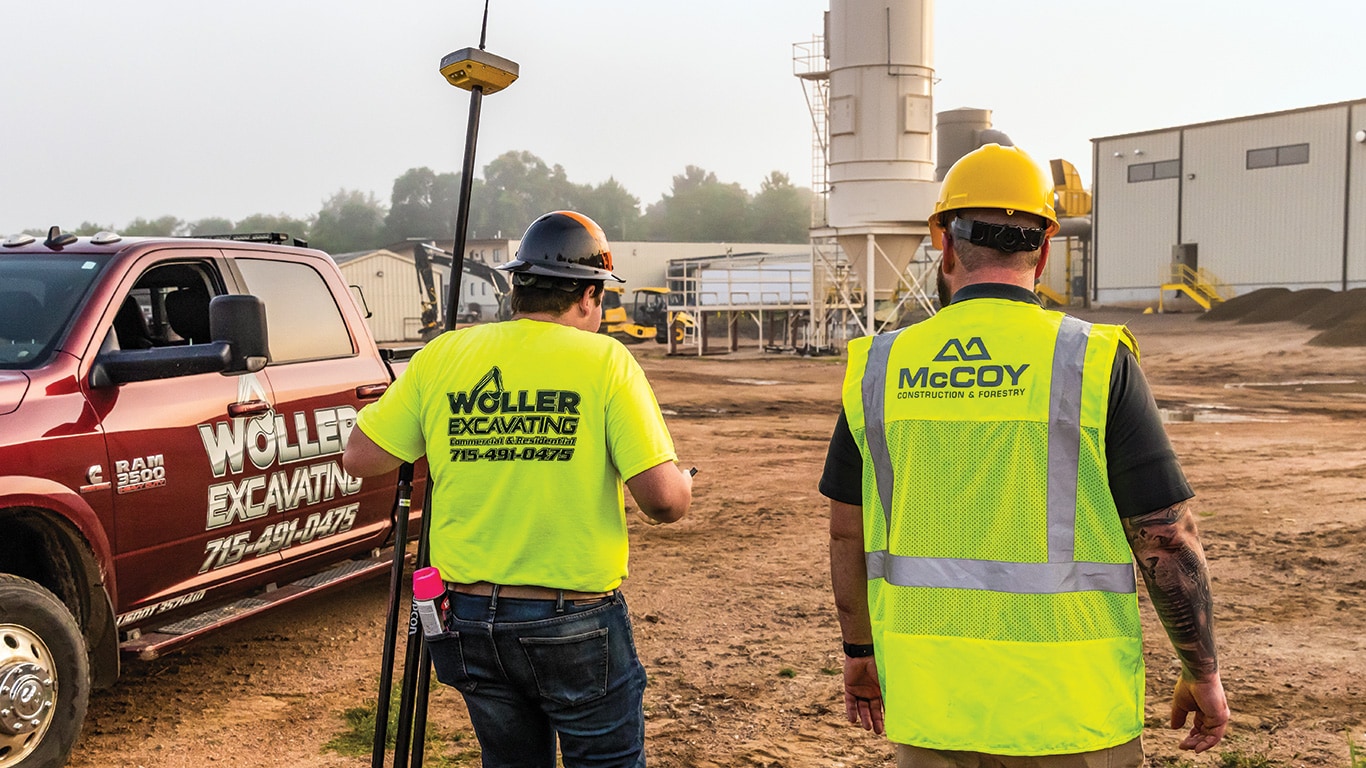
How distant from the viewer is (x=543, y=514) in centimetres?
282

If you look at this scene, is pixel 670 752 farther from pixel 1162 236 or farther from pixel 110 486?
pixel 1162 236

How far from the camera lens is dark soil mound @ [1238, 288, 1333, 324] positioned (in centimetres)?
3638

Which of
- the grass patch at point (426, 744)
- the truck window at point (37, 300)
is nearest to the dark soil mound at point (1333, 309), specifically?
the grass patch at point (426, 744)

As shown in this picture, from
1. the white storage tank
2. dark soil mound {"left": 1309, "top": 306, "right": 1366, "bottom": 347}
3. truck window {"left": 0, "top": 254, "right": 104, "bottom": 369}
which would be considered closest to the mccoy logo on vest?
truck window {"left": 0, "top": 254, "right": 104, "bottom": 369}

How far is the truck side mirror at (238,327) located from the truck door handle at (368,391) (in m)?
1.48

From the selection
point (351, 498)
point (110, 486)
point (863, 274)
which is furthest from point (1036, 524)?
point (863, 274)

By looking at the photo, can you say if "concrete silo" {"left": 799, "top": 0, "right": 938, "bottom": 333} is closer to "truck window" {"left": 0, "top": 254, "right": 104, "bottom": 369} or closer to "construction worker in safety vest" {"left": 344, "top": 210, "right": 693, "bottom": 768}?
"truck window" {"left": 0, "top": 254, "right": 104, "bottom": 369}

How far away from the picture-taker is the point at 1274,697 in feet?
17.7

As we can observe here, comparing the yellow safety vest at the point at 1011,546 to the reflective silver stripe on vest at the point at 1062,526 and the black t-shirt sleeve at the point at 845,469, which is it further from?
the black t-shirt sleeve at the point at 845,469

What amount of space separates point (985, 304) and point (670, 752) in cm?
297

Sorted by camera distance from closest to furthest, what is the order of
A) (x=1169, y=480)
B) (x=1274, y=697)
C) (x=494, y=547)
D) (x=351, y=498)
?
1. (x=1169, y=480)
2. (x=494, y=547)
3. (x=1274, y=697)
4. (x=351, y=498)

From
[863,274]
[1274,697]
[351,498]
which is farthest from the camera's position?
[863,274]

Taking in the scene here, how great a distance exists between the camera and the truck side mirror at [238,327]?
4547 millimetres

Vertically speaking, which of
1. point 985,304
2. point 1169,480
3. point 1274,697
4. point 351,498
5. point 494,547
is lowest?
point 1274,697
